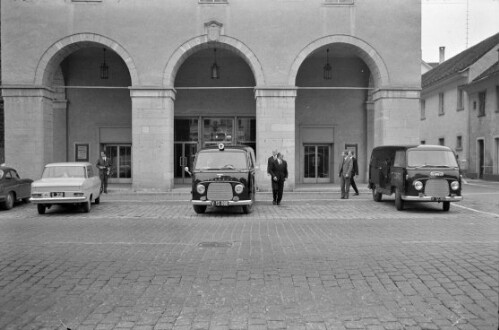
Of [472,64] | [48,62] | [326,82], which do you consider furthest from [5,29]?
[472,64]

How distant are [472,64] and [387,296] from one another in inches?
1292

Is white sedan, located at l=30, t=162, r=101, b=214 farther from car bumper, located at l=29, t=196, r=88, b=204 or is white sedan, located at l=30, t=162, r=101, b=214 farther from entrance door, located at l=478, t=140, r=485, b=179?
entrance door, located at l=478, t=140, r=485, b=179

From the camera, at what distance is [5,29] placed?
70.1 feet

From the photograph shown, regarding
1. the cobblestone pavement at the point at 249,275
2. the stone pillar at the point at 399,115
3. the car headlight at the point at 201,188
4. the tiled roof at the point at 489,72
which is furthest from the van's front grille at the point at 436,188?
the tiled roof at the point at 489,72

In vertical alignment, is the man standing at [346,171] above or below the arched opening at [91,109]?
below

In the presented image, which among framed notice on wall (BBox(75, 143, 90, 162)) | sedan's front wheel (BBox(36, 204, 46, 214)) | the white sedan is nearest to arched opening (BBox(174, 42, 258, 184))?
framed notice on wall (BBox(75, 143, 90, 162))

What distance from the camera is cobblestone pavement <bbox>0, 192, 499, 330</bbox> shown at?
5.00m

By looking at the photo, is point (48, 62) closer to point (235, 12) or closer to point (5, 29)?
point (5, 29)

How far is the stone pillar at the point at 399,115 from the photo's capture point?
21.6 m

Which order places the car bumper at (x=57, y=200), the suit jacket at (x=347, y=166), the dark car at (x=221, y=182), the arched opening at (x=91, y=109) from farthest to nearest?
the arched opening at (x=91, y=109)
the suit jacket at (x=347, y=166)
the car bumper at (x=57, y=200)
the dark car at (x=221, y=182)

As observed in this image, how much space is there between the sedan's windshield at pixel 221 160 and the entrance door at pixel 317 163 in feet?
41.7

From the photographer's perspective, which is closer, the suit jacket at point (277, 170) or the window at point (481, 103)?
the suit jacket at point (277, 170)

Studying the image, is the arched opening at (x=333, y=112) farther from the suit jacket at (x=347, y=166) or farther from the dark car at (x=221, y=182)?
the dark car at (x=221, y=182)

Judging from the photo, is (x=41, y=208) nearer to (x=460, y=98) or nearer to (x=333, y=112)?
(x=333, y=112)
